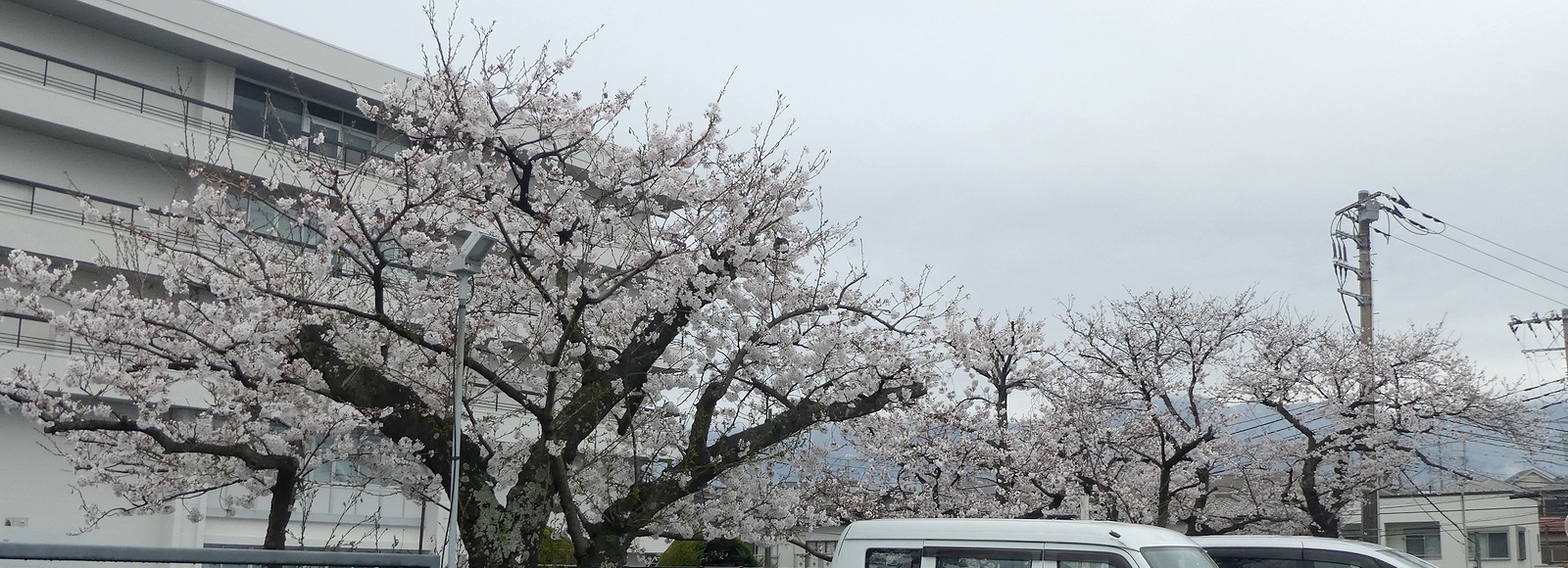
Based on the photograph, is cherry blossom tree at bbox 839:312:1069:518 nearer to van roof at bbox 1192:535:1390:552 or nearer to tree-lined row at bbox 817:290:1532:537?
tree-lined row at bbox 817:290:1532:537

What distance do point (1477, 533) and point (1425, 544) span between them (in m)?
2.22

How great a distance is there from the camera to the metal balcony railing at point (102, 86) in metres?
25.0

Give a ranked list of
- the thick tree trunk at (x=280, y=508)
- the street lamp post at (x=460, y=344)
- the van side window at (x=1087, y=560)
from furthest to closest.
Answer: the thick tree trunk at (x=280, y=508)
the street lamp post at (x=460, y=344)
the van side window at (x=1087, y=560)

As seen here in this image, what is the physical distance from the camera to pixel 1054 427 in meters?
22.8

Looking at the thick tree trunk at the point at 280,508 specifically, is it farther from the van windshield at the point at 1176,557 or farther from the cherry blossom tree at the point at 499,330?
the van windshield at the point at 1176,557

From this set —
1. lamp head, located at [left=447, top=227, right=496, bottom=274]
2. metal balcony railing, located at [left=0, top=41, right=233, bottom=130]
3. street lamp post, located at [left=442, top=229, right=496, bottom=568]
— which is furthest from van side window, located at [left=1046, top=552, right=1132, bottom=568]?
metal balcony railing, located at [left=0, top=41, right=233, bottom=130]

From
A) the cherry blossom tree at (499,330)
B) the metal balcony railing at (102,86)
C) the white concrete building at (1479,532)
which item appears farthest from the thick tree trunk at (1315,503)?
the metal balcony railing at (102,86)

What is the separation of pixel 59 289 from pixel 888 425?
13881mm

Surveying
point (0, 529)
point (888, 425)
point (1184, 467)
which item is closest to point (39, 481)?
point (0, 529)

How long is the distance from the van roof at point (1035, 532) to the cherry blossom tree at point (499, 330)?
3.77 metres

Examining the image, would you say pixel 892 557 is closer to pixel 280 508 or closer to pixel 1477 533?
pixel 280 508

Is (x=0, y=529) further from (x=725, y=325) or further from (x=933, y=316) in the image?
(x=933, y=316)

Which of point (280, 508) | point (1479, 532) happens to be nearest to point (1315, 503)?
point (280, 508)

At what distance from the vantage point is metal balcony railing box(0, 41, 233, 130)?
25.0 metres
